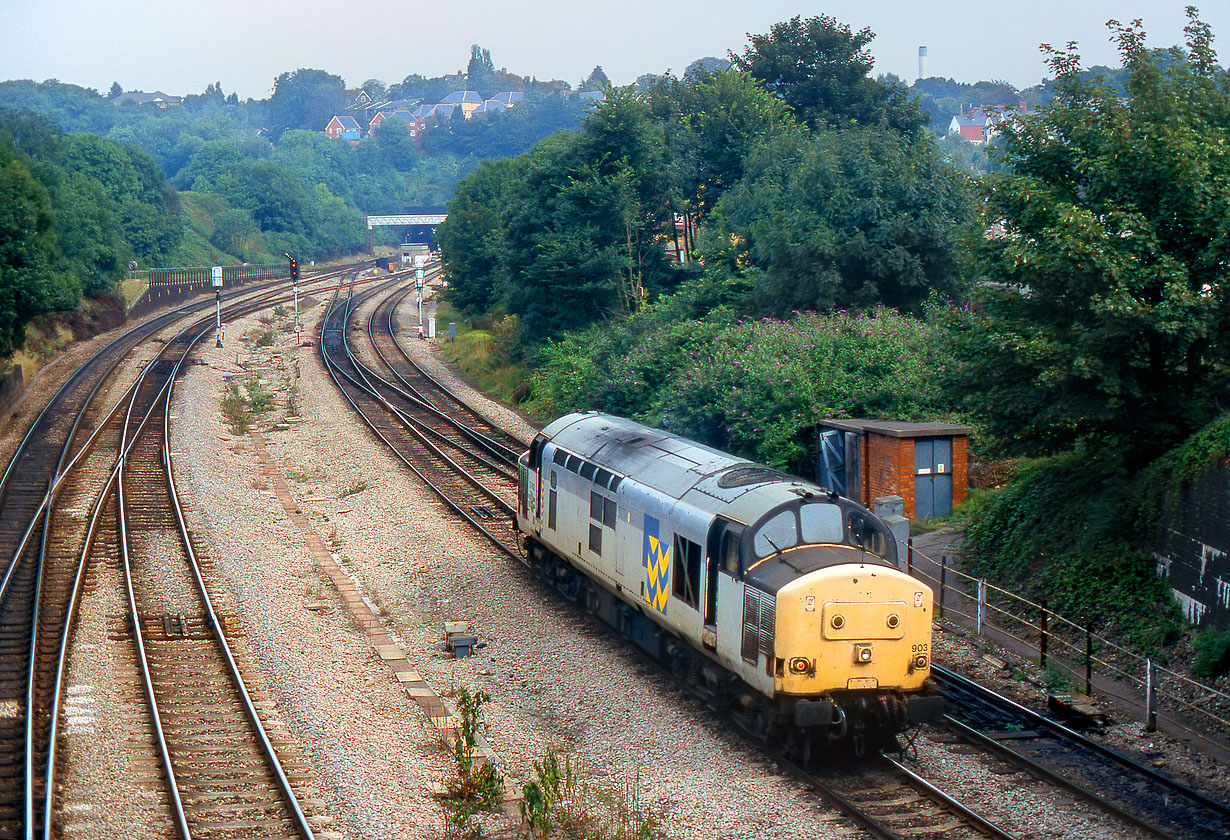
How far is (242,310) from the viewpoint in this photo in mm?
67000

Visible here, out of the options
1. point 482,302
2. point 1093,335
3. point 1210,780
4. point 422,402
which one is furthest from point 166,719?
point 482,302

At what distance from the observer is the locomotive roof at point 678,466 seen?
13867mm

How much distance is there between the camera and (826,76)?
5466cm

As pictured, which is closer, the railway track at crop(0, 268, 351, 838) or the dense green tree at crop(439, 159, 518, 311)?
the railway track at crop(0, 268, 351, 838)

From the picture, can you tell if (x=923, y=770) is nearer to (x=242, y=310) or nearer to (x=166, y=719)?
(x=166, y=719)

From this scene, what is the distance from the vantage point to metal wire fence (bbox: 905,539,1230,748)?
13492 millimetres

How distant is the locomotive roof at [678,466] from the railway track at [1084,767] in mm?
3517

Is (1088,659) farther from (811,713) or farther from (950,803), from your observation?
(811,713)

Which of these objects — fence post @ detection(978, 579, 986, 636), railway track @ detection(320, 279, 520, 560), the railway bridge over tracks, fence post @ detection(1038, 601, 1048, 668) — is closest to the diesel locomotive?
fence post @ detection(1038, 601, 1048, 668)

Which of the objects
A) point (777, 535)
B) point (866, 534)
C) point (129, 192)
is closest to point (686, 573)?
point (777, 535)

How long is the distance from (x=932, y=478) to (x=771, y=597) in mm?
10758

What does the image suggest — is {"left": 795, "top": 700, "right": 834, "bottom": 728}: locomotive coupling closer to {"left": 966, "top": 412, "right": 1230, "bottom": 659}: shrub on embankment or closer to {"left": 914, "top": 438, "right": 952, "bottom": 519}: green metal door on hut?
{"left": 966, "top": 412, "right": 1230, "bottom": 659}: shrub on embankment

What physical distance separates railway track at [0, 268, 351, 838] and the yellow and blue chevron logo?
7213mm

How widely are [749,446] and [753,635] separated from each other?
12.4m
